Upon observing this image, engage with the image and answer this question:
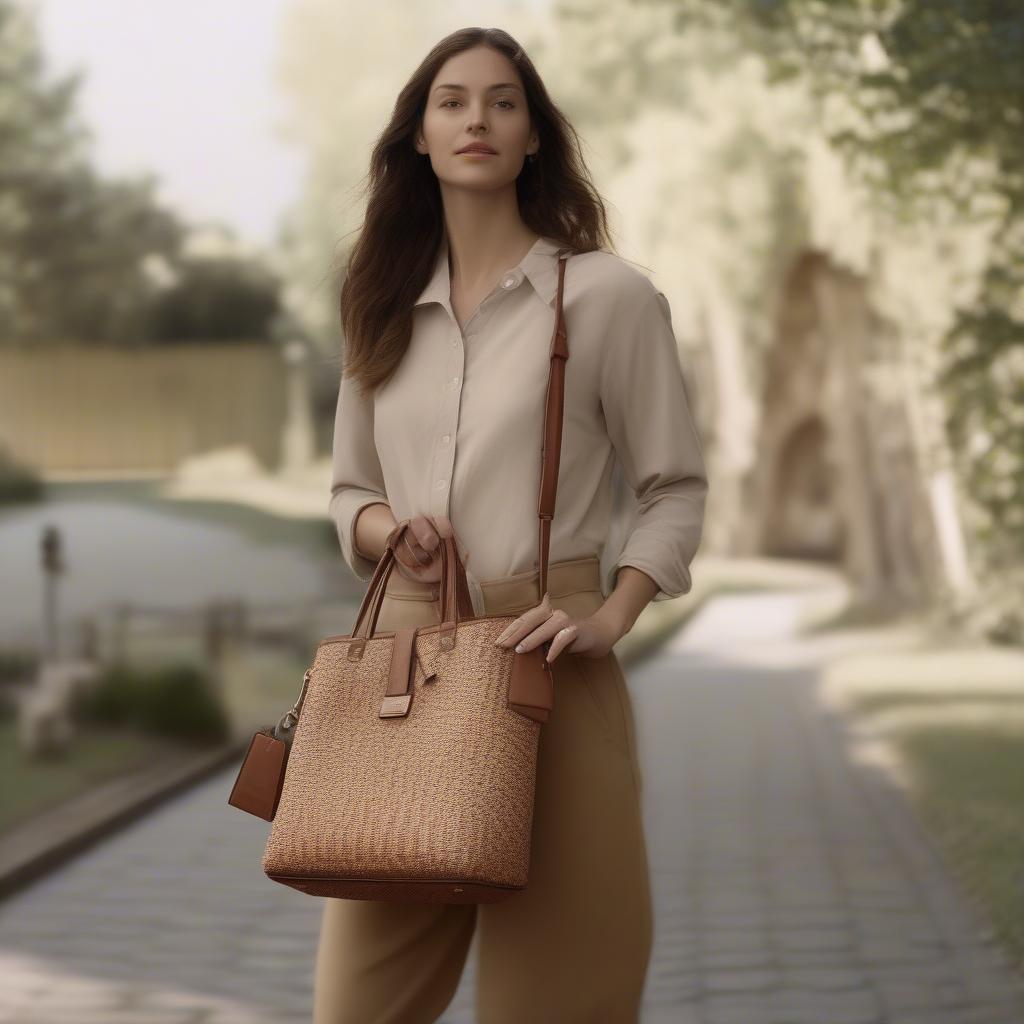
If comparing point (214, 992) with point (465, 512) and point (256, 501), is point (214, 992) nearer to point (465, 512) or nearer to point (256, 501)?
point (465, 512)

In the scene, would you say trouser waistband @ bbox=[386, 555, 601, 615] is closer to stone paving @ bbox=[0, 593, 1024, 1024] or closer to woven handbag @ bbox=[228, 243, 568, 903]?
woven handbag @ bbox=[228, 243, 568, 903]

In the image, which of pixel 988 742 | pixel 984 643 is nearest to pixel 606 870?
pixel 988 742

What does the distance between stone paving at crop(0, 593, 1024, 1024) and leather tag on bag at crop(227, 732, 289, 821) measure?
289 centimetres

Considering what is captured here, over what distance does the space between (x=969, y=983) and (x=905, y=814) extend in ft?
11.4

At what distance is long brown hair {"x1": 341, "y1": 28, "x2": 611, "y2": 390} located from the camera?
2641mm

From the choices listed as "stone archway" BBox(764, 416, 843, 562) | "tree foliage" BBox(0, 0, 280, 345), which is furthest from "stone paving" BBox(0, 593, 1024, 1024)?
"stone archway" BBox(764, 416, 843, 562)

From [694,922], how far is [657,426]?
4.28 metres

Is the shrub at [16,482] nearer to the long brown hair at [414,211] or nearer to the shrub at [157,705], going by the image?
the shrub at [157,705]

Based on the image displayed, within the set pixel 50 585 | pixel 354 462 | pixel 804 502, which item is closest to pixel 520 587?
pixel 354 462

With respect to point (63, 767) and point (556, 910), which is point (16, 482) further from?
point (556, 910)

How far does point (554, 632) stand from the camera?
2322mm

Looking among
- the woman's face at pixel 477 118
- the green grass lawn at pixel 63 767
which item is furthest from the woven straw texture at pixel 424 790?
the green grass lawn at pixel 63 767

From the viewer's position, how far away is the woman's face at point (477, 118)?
8.46 ft

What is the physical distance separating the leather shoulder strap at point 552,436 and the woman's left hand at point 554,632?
0.23 ft
